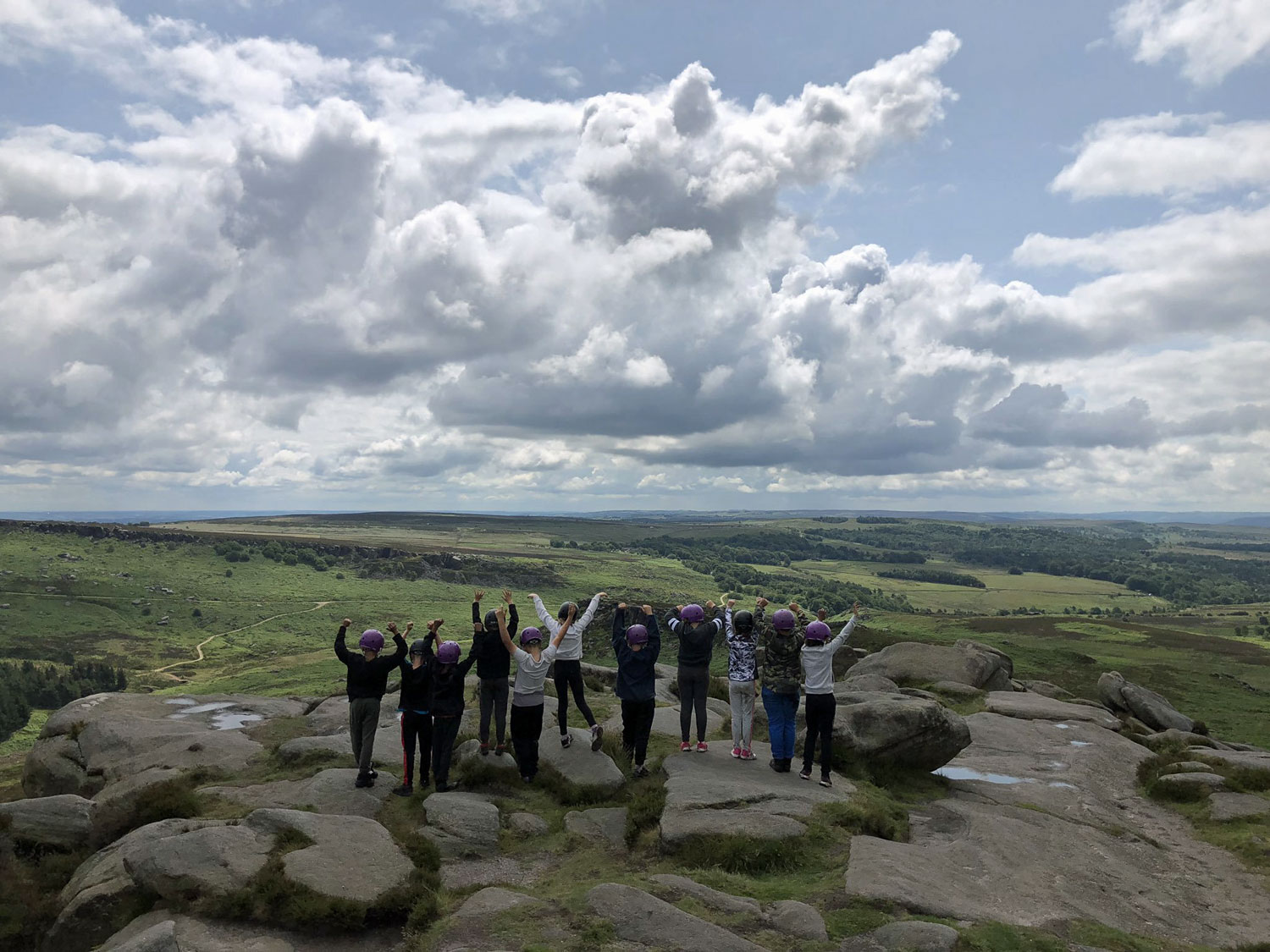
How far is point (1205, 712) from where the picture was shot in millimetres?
61625

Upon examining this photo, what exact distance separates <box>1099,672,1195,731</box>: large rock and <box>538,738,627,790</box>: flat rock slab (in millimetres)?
35386

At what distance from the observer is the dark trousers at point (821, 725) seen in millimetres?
18156

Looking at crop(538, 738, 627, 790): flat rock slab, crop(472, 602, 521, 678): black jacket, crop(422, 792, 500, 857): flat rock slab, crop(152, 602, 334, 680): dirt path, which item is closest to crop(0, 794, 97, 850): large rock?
crop(422, 792, 500, 857): flat rock slab

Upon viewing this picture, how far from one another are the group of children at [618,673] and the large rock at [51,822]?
7174 mm

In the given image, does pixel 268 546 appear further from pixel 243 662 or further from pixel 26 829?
pixel 26 829

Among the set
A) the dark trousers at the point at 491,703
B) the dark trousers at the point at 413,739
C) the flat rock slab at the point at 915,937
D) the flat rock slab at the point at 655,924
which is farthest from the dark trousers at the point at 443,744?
the flat rock slab at the point at 915,937

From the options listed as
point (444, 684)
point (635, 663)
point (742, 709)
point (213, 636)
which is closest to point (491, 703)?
point (444, 684)

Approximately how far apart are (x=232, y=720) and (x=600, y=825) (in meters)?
19.4

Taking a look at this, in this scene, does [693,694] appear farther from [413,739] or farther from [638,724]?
[413,739]

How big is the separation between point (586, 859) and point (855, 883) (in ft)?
18.2

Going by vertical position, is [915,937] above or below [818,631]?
below

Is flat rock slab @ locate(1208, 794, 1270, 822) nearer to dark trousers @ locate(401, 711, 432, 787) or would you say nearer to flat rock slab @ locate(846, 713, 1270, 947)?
flat rock slab @ locate(846, 713, 1270, 947)

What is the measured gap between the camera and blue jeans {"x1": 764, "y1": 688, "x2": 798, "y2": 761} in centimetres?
1852

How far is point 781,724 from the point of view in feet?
61.4
